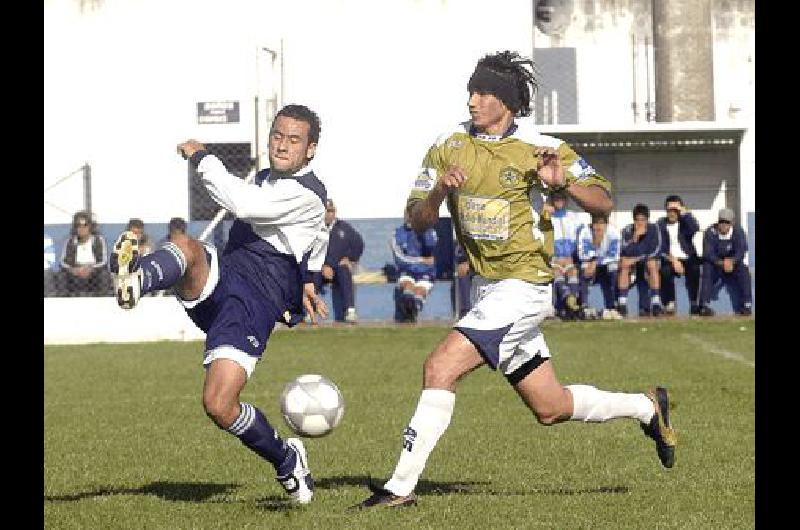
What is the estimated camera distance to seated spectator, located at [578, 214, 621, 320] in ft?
83.1

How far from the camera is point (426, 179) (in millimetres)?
8391

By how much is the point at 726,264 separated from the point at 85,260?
32.3ft

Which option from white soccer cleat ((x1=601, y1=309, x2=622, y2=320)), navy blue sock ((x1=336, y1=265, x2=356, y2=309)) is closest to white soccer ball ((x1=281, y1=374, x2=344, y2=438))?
white soccer cleat ((x1=601, y1=309, x2=622, y2=320))

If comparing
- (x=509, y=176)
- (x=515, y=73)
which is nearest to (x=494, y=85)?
(x=515, y=73)

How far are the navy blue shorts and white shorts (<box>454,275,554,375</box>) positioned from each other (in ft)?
3.17

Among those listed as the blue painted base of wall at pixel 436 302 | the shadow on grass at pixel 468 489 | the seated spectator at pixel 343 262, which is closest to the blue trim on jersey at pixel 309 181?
the shadow on grass at pixel 468 489

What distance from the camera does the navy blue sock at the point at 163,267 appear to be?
7691mm

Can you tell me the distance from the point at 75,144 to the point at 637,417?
22776mm

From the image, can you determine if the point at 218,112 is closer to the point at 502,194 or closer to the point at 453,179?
the point at 502,194

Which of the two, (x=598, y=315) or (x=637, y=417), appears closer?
(x=637, y=417)

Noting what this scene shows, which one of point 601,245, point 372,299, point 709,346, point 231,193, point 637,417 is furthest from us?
point 372,299
